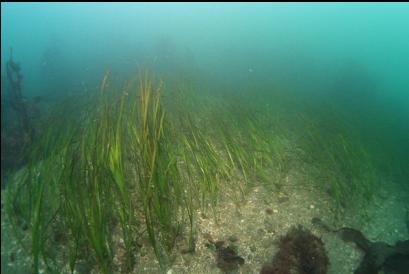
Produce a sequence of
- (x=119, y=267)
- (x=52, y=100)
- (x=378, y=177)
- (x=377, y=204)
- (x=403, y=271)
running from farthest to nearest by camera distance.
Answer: (x=52, y=100) < (x=378, y=177) < (x=377, y=204) < (x=119, y=267) < (x=403, y=271)

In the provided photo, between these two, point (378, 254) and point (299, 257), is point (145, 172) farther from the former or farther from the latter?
point (378, 254)

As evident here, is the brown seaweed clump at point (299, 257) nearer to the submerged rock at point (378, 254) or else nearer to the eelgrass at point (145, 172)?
the submerged rock at point (378, 254)

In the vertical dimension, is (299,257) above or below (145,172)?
below

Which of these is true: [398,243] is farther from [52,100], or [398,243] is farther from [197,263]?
[52,100]

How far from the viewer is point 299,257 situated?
2658mm

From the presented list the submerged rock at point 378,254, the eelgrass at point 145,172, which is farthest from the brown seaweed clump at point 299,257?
the eelgrass at point 145,172

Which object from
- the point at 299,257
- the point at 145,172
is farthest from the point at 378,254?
the point at 145,172

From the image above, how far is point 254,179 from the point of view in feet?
11.6

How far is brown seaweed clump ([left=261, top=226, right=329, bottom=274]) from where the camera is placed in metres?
2.57

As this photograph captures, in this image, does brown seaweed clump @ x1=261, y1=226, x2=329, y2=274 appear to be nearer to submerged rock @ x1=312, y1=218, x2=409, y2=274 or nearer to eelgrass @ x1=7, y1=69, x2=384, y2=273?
submerged rock @ x1=312, y1=218, x2=409, y2=274

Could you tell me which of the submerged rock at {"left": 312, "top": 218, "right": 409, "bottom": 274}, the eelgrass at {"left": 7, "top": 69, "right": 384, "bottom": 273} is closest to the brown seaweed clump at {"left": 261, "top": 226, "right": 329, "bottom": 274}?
the submerged rock at {"left": 312, "top": 218, "right": 409, "bottom": 274}

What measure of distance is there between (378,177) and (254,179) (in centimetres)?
194

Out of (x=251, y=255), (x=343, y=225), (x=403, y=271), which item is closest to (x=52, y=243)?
(x=251, y=255)

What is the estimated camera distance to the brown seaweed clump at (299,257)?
2574mm
